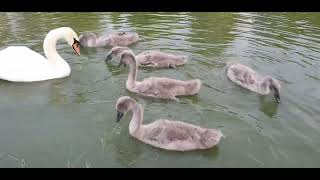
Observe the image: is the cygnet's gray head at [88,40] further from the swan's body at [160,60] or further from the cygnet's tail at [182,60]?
the cygnet's tail at [182,60]

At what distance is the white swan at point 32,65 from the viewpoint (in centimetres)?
773

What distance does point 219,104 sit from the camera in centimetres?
684

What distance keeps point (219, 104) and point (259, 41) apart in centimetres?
390

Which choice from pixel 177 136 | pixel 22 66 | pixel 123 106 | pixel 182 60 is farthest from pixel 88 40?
pixel 177 136

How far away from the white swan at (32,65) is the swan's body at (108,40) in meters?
1.52

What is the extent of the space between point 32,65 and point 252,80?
3652 millimetres

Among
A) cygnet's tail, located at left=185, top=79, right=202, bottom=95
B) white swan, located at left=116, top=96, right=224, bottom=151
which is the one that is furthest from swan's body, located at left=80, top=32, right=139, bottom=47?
white swan, located at left=116, top=96, right=224, bottom=151

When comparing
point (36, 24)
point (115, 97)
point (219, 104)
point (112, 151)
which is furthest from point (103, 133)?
point (36, 24)

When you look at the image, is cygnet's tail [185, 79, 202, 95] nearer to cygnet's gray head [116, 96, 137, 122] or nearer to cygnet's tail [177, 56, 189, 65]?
cygnet's gray head [116, 96, 137, 122]

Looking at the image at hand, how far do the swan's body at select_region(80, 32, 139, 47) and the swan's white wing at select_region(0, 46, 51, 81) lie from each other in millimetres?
1851

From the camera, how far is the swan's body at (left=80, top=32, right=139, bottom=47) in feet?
32.5

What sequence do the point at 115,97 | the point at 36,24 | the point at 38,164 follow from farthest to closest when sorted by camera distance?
1. the point at 36,24
2. the point at 115,97
3. the point at 38,164

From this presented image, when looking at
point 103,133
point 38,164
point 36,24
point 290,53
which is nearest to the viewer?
point 38,164

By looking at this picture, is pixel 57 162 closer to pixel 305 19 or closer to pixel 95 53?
pixel 95 53
